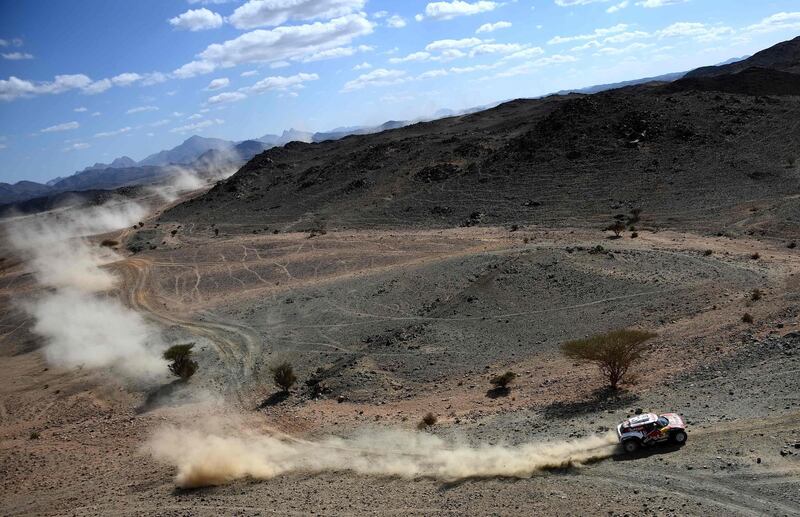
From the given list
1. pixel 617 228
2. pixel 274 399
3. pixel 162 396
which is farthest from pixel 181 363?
pixel 617 228

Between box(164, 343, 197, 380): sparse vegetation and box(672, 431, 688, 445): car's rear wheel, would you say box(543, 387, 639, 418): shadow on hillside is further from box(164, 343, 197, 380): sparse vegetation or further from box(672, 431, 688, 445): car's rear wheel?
box(164, 343, 197, 380): sparse vegetation

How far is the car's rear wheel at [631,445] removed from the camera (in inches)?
566

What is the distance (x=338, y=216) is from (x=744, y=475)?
47.8 m

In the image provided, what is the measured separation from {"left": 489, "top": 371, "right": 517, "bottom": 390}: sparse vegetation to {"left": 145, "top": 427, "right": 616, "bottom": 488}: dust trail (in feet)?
13.5

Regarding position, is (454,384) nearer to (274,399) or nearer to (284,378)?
(284,378)

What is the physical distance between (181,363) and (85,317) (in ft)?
51.8

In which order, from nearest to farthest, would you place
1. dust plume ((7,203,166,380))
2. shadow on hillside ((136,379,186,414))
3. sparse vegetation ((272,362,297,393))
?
sparse vegetation ((272,362,297,393)) < shadow on hillside ((136,379,186,414)) < dust plume ((7,203,166,380))

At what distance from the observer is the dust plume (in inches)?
1144

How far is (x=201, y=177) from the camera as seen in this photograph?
16938cm

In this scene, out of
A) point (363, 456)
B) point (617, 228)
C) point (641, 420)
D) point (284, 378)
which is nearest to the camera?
point (641, 420)

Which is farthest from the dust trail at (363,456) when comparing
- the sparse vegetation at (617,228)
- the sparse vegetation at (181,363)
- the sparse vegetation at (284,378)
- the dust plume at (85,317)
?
the sparse vegetation at (617,228)

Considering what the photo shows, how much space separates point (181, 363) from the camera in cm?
2528

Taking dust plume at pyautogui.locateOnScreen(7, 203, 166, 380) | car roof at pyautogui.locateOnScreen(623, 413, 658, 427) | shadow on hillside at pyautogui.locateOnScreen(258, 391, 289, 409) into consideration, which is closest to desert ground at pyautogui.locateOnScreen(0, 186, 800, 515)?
shadow on hillside at pyautogui.locateOnScreen(258, 391, 289, 409)

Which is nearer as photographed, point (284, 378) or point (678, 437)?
point (678, 437)
